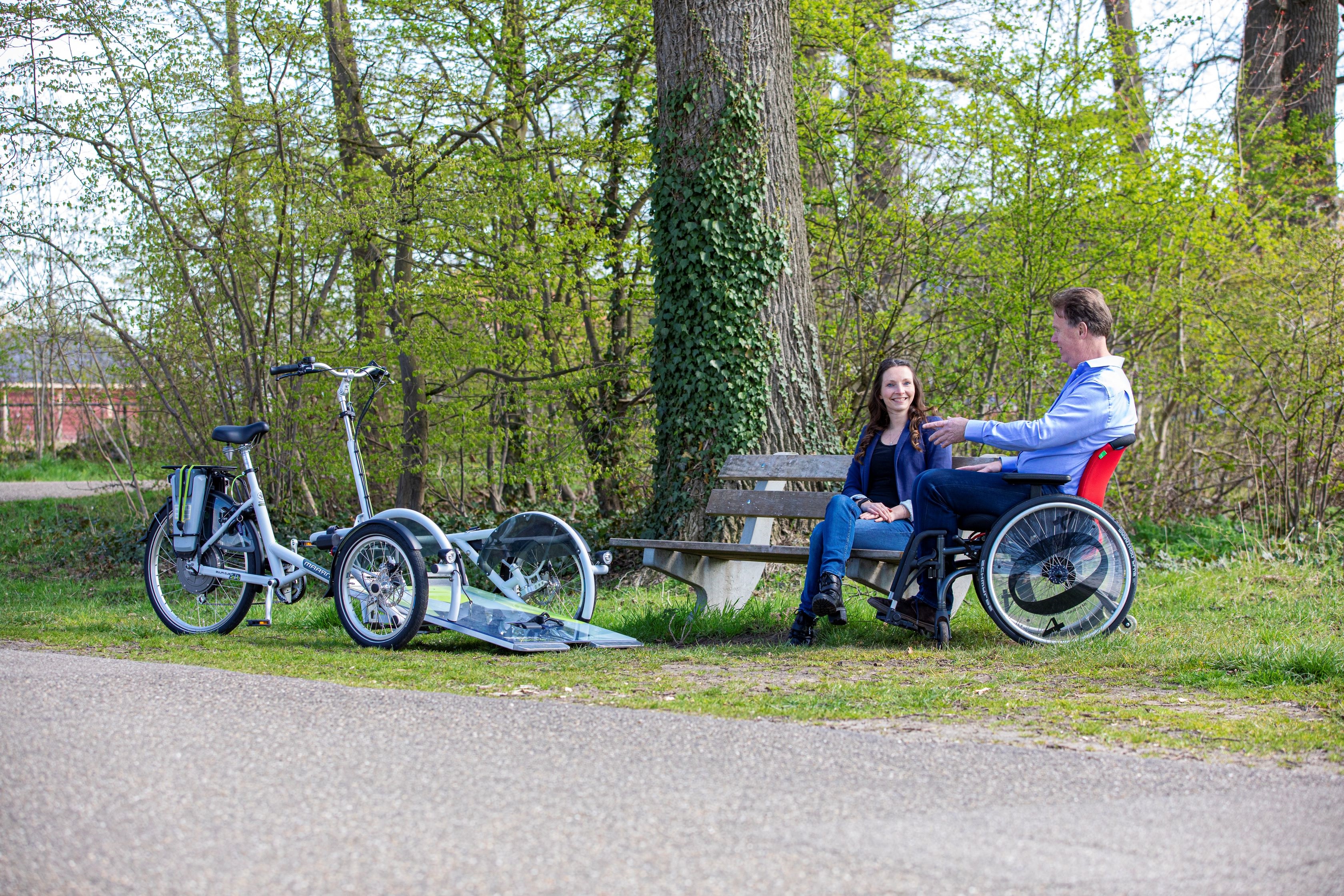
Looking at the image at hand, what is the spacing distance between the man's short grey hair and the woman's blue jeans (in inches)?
50.4

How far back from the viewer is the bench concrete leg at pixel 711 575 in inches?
263

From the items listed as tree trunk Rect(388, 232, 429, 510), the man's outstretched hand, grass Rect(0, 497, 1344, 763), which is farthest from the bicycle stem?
tree trunk Rect(388, 232, 429, 510)

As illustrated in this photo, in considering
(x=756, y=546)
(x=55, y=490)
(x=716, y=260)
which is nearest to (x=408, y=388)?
(x=716, y=260)

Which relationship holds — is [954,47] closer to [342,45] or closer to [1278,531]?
[1278,531]

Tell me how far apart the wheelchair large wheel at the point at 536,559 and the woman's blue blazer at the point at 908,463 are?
1457 millimetres

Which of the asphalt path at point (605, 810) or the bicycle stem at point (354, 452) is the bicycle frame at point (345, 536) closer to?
the bicycle stem at point (354, 452)

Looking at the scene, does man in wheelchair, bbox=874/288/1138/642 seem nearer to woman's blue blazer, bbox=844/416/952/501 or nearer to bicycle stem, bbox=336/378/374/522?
woman's blue blazer, bbox=844/416/952/501

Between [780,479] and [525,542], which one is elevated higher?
[780,479]

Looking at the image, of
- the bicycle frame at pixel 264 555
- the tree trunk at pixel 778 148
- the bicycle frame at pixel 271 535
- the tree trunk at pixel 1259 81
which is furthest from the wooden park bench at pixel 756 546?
the tree trunk at pixel 1259 81

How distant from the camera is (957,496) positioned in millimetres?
5750

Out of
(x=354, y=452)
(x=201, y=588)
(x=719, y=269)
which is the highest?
(x=719, y=269)

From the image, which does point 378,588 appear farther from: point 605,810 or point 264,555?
point 605,810

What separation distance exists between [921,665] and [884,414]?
5.27ft

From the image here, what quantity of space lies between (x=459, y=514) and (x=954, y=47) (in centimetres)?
674
